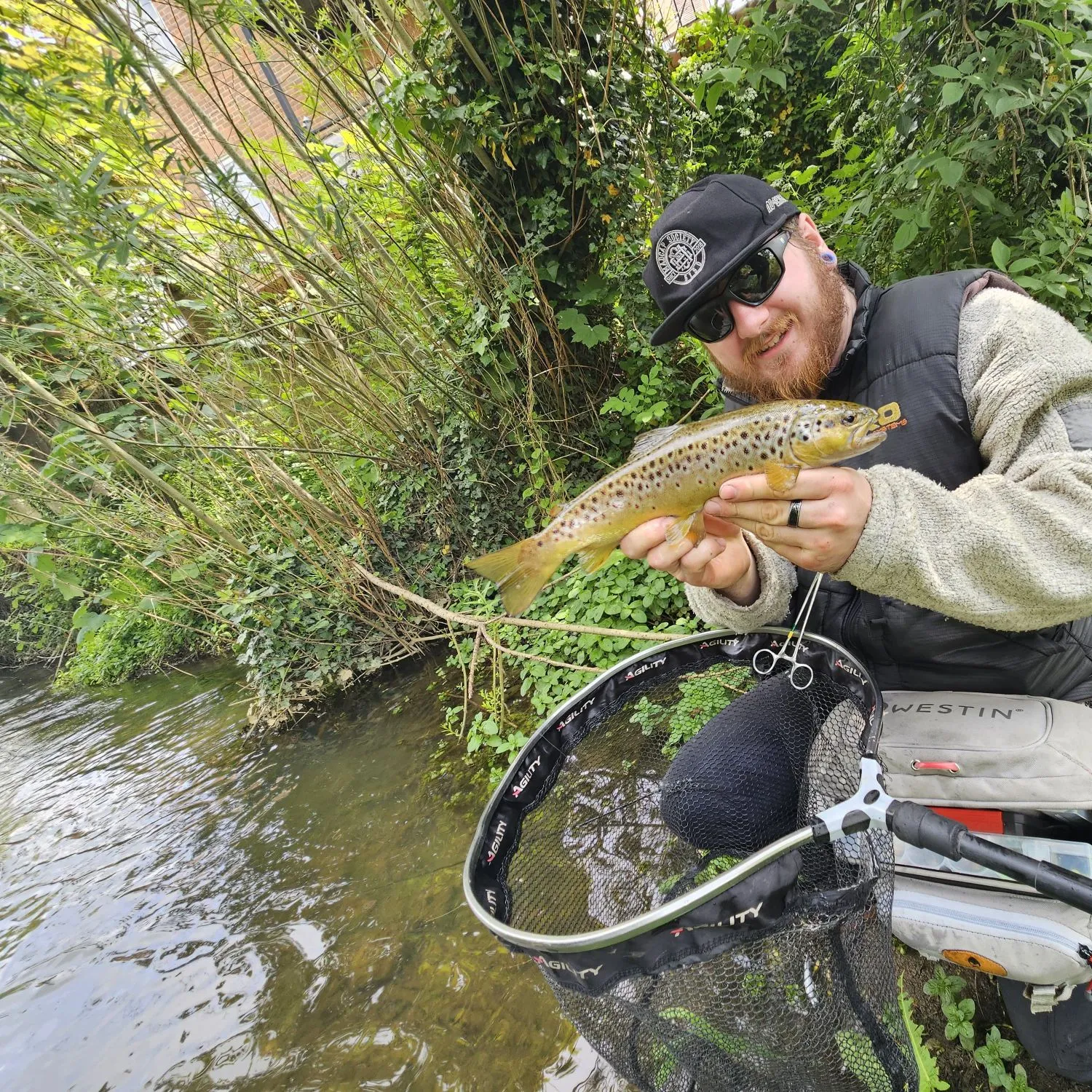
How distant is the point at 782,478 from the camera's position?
4.53 ft

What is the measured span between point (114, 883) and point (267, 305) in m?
5.30

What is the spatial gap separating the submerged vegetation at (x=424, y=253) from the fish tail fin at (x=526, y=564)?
55 centimetres

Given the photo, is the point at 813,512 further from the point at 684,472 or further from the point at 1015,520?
the point at 684,472

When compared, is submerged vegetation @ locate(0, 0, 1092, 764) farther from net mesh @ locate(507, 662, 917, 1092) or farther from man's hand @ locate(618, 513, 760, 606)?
man's hand @ locate(618, 513, 760, 606)

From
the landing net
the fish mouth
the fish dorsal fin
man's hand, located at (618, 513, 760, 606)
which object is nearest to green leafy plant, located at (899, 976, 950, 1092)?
the landing net

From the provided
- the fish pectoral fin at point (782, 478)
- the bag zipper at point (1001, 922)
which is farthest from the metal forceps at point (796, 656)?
the bag zipper at point (1001, 922)

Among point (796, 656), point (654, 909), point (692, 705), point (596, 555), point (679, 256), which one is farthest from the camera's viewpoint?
point (692, 705)

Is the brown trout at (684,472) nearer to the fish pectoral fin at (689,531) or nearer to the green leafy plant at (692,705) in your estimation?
the fish pectoral fin at (689,531)

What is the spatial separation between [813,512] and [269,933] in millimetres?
4354

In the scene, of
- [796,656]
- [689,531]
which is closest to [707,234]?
[689,531]

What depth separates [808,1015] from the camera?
1.34 meters

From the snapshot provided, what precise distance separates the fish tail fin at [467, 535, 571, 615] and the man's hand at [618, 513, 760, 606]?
13.3 inches

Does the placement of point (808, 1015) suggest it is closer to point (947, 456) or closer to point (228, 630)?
point (947, 456)

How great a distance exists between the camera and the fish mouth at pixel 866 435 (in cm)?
151
